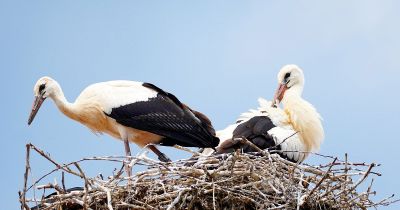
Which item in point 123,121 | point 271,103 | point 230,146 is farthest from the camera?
point 271,103

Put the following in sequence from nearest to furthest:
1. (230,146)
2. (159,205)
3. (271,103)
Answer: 1. (159,205)
2. (230,146)
3. (271,103)

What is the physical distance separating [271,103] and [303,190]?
303 cm

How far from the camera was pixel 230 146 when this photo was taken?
8781 mm

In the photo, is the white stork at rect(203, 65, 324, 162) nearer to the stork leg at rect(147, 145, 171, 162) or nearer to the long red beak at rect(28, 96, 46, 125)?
the stork leg at rect(147, 145, 171, 162)

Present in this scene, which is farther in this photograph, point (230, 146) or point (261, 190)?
point (230, 146)

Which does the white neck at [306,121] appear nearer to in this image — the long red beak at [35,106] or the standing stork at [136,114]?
the standing stork at [136,114]

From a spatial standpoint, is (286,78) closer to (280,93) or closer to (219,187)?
(280,93)

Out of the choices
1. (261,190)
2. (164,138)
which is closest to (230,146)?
(164,138)

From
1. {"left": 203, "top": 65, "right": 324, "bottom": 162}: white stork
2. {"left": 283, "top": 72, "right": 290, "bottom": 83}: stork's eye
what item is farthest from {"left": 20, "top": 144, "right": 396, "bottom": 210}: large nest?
{"left": 283, "top": 72, "right": 290, "bottom": 83}: stork's eye

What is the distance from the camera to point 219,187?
22.8ft

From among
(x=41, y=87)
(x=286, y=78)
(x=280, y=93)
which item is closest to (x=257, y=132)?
(x=280, y=93)

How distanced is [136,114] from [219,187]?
2.62m

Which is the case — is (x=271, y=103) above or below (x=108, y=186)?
above

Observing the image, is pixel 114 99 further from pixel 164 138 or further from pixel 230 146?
pixel 230 146
